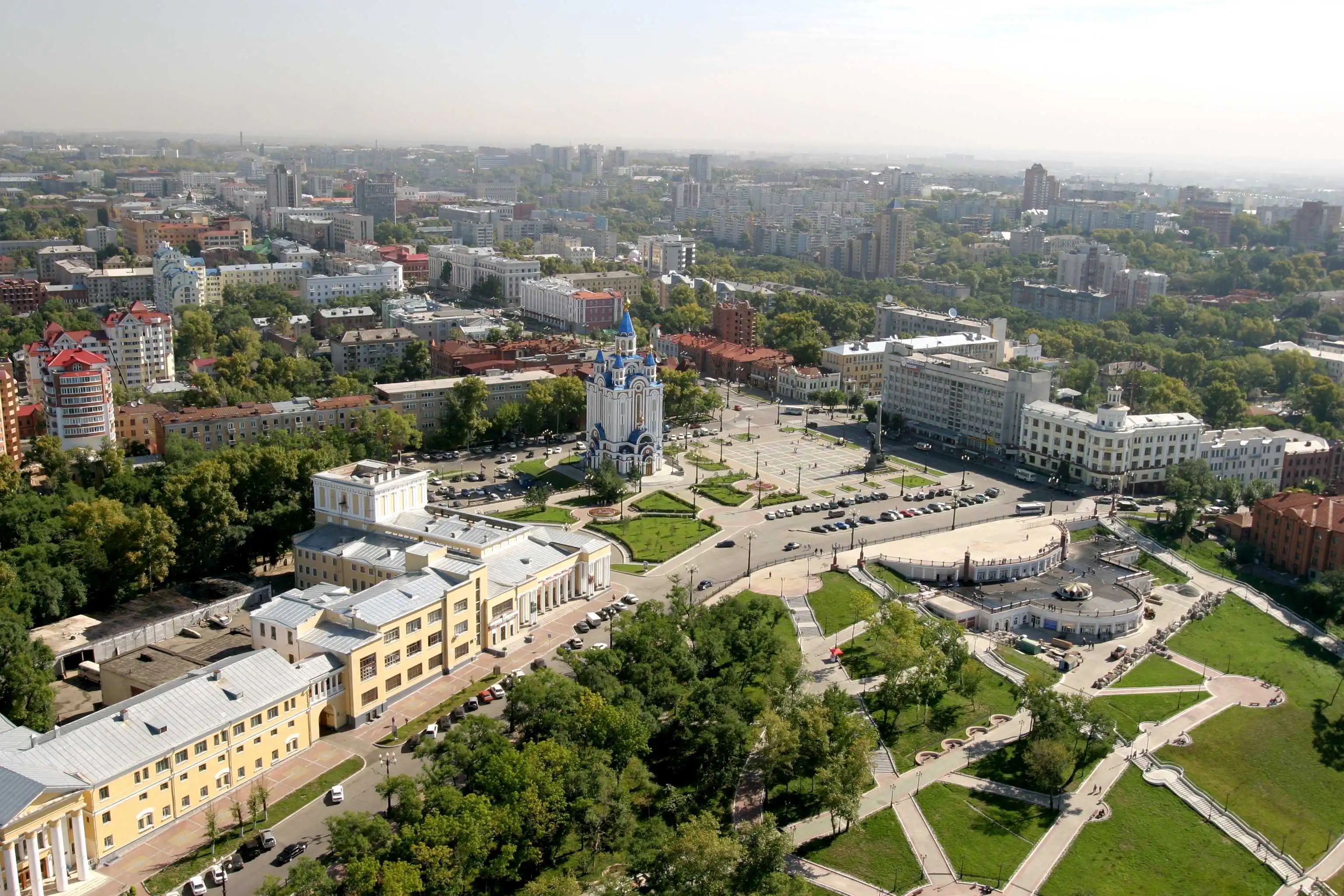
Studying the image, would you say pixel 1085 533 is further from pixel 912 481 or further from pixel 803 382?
pixel 803 382

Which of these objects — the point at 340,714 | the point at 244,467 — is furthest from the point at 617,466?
the point at 340,714

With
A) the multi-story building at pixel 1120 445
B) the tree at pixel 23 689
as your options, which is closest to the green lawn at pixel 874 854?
the tree at pixel 23 689

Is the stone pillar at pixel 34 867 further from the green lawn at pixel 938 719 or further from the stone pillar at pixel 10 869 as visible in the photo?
the green lawn at pixel 938 719

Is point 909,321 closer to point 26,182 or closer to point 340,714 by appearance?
point 340,714

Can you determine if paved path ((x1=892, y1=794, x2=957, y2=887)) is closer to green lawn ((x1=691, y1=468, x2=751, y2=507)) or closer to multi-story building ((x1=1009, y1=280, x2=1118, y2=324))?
green lawn ((x1=691, y1=468, x2=751, y2=507))

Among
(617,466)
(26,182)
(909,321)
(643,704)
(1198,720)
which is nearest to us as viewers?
(643,704)

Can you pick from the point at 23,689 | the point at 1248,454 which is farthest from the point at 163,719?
the point at 1248,454
